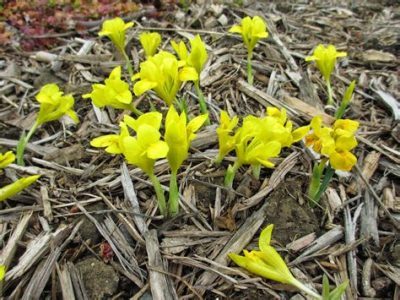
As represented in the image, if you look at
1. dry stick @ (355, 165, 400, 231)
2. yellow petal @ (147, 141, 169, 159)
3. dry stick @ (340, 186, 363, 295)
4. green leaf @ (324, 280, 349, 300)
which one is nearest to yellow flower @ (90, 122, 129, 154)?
yellow petal @ (147, 141, 169, 159)

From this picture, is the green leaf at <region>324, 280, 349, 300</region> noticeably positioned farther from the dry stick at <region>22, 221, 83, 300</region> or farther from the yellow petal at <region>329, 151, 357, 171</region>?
the dry stick at <region>22, 221, 83, 300</region>

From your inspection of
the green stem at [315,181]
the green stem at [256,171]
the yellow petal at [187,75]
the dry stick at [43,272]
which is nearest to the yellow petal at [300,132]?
the green stem at [315,181]

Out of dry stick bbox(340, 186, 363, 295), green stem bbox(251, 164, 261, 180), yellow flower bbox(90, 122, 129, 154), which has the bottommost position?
dry stick bbox(340, 186, 363, 295)

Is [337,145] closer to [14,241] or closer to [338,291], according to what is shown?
[338,291]

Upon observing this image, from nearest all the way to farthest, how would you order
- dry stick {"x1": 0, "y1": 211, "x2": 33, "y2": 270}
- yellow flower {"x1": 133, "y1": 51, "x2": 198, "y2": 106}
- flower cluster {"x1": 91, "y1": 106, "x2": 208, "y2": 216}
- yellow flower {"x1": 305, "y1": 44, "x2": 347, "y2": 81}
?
flower cluster {"x1": 91, "y1": 106, "x2": 208, "y2": 216} < dry stick {"x1": 0, "y1": 211, "x2": 33, "y2": 270} < yellow flower {"x1": 133, "y1": 51, "x2": 198, "y2": 106} < yellow flower {"x1": 305, "y1": 44, "x2": 347, "y2": 81}

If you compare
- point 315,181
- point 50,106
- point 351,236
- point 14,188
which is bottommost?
point 351,236

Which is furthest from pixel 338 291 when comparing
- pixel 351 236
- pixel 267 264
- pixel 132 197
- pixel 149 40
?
pixel 149 40

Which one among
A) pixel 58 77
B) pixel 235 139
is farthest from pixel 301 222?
pixel 58 77

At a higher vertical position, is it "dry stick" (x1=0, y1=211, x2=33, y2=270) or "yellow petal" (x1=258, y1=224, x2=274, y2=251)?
"yellow petal" (x1=258, y1=224, x2=274, y2=251)
